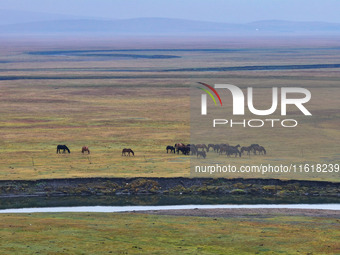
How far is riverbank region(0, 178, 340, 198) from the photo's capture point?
45.1m

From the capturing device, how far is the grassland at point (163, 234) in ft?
98.3

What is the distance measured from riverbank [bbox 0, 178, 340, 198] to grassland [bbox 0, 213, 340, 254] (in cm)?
681

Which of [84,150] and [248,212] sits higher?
[84,150]

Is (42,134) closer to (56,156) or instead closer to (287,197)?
(56,156)

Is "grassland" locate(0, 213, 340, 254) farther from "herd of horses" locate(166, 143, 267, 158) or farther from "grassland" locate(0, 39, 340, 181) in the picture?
"herd of horses" locate(166, 143, 267, 158)

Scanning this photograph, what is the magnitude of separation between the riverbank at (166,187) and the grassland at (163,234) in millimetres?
6806

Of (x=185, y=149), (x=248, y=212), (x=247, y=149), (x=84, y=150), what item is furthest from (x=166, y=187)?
(x=84, y=150)

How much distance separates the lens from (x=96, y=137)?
217 feet

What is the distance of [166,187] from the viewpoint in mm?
46531

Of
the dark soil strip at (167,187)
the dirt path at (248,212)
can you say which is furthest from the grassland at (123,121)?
the dirt path at (248,212)

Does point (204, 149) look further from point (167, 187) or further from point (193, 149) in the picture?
point (167, 187)

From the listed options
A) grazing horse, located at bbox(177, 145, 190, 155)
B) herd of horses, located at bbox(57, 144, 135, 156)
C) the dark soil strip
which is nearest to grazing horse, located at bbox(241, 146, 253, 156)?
grazing horse, located at bbox(177, 145, 190, 155)

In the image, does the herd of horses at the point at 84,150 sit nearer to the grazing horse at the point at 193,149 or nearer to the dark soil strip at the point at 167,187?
the grazing horse at the point at 193,149

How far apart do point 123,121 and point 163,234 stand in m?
46.4
